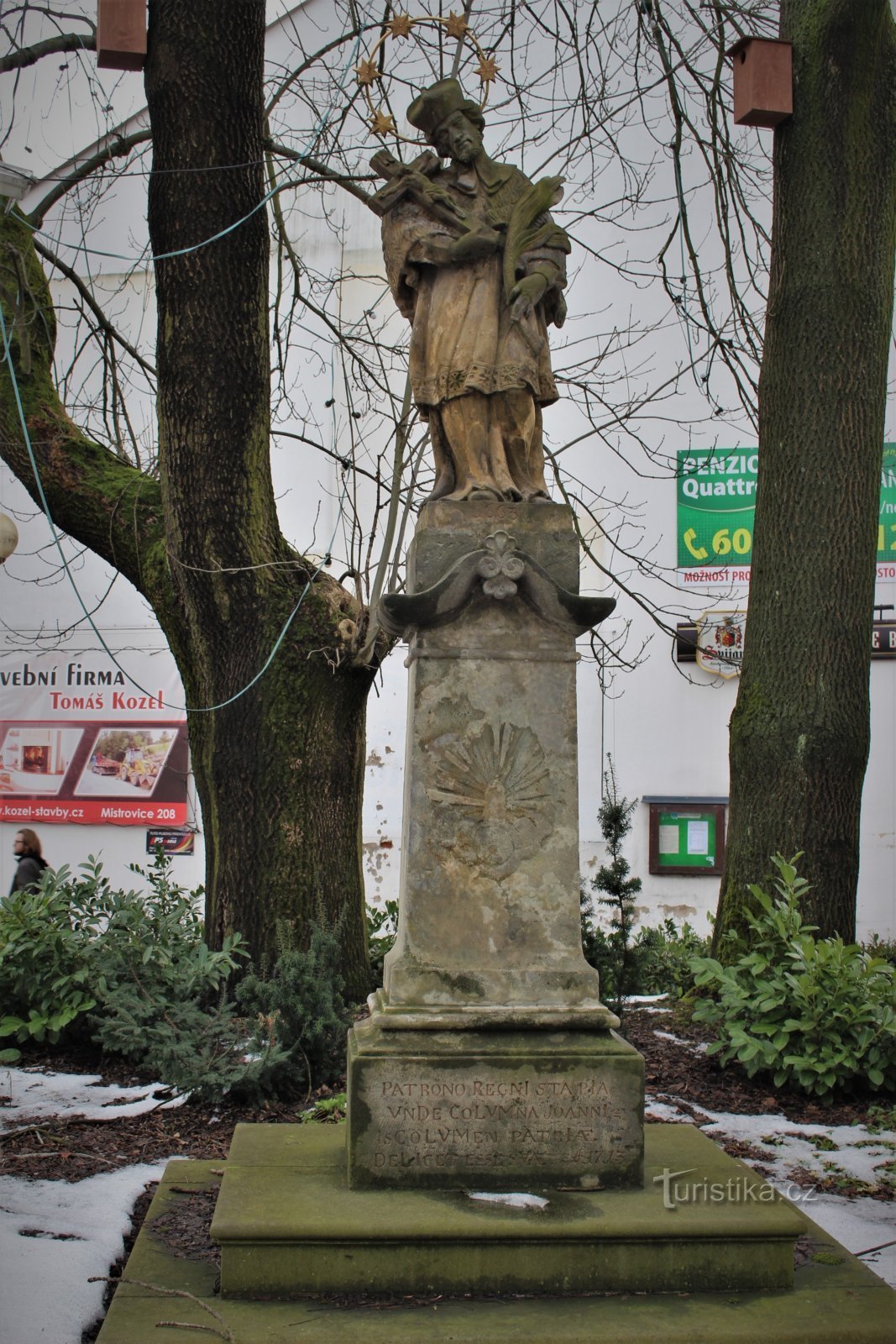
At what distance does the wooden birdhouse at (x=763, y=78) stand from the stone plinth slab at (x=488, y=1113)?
19.7ft

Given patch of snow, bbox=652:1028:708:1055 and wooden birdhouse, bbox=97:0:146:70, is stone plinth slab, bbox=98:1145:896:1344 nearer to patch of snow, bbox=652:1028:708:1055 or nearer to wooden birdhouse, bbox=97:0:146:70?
patch of snow, bbox=652:1028:708:1055

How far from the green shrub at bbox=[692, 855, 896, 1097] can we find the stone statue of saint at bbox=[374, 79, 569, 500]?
332 cm

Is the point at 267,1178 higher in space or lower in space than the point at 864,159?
lower

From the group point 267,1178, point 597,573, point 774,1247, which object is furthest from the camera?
Result: point 597,573

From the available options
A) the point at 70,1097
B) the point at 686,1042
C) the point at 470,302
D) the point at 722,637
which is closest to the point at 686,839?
the point at 722,637

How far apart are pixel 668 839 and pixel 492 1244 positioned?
31.0 feet

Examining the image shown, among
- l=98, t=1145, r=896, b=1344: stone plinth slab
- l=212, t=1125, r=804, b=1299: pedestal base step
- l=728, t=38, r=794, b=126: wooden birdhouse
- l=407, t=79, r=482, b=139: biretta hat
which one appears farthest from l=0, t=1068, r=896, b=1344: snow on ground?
l=728, t=38, r=794, b=126: wooden birdhouse

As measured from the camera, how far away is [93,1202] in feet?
16.5

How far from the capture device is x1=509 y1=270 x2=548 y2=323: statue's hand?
4.73 m

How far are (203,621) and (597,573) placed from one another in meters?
6.63

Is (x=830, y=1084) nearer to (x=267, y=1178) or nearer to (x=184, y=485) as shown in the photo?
(x=267, y=1178)

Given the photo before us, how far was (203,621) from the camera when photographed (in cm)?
772

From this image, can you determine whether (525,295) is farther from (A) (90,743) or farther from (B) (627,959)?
(A) (90,743)

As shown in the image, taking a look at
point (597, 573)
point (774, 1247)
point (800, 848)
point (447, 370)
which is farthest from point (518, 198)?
point (597, 573)
